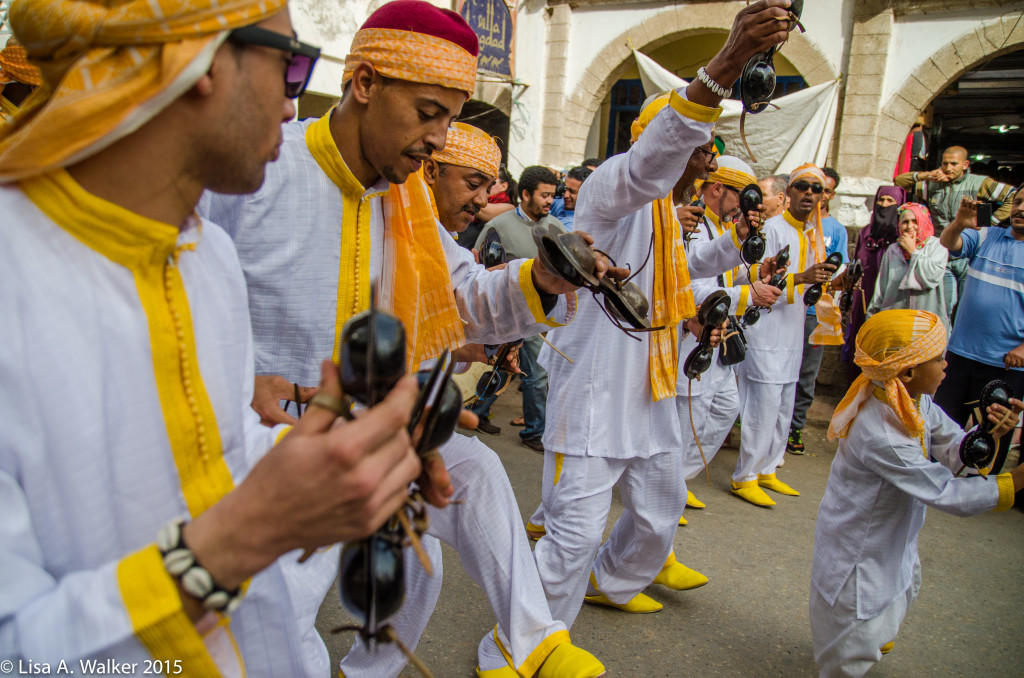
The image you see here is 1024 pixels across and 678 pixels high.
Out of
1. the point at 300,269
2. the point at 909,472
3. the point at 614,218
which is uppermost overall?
the point at 614,218

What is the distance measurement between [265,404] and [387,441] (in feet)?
2.96

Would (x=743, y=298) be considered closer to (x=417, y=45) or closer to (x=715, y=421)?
(x=715, y=421)

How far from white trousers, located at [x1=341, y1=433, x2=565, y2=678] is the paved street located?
933 millimetres

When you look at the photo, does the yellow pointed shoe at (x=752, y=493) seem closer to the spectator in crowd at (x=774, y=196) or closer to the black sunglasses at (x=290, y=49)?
the spectator in crowd at (x=774, y=196)

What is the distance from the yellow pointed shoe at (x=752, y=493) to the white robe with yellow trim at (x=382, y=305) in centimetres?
340

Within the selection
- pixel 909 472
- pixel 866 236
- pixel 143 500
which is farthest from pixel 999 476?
pixel 866 236

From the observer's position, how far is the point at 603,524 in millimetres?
2922

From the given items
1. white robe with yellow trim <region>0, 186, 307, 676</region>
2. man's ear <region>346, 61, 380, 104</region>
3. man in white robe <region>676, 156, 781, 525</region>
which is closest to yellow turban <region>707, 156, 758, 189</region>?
man in white robe <region>676, 156, 781, 525</region>

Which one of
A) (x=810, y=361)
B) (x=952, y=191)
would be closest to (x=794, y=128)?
(x=952, y=191)

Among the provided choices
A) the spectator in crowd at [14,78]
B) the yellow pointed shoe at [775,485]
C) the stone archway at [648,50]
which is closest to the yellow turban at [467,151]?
the spectator in crowd at [14,78]

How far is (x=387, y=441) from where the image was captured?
859 millimetres

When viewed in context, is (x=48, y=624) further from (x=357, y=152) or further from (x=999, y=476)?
(x=999, y=476)

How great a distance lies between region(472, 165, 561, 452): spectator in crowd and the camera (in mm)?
Answer: 5859

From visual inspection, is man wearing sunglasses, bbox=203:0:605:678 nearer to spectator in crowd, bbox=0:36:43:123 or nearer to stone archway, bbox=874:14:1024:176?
spectator in crowd, bbox=0:36:43:123
